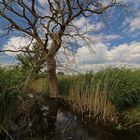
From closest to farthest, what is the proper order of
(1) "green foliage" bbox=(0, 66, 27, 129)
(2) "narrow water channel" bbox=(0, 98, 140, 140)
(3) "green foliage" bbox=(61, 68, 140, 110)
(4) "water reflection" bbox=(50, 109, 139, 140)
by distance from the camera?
(1) "green foliage" bbox=(0, 66, 27, 129) → (2) "narrow water channel" bbox=(0, 98, 140, 140) → (4) "water reflection" bbox=(50, 109, 139, 140) → (3) "green foliage" bbox=(61, 68, 140, 110)

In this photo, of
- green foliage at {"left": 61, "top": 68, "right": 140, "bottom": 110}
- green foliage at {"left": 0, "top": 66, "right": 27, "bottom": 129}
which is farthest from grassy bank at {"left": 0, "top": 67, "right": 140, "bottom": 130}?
green foliage at {"left": 0, "top": 66, "right": 27, "bottom": 129}

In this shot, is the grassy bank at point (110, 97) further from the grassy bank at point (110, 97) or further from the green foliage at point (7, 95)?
the green foliage at point (7, 95)

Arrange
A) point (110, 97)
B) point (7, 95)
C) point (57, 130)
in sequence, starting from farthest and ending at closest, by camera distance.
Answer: point (110, 97) → point (57, 130) → point (7, 95)

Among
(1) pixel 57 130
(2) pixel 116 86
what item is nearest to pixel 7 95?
(1) pixel 57 130

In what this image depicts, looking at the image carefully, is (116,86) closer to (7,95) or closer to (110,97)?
(110,97)

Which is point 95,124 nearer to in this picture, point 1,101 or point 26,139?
point 26,139

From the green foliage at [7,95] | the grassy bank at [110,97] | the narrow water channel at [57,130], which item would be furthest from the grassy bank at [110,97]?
the green foliage at [7,95]

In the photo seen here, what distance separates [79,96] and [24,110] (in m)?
3.39

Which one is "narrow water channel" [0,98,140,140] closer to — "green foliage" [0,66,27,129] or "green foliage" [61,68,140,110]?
"green foliage" [0,66,27,129]

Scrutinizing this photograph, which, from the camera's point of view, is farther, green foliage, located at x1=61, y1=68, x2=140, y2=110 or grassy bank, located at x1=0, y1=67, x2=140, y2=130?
green foliage, located at x1=61, y1=68, x2=140, y2=110

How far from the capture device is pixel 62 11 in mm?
19219

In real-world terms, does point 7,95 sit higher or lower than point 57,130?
higher

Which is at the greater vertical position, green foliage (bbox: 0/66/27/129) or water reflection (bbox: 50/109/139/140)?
green foliage (bbox: 0/66/27/129)

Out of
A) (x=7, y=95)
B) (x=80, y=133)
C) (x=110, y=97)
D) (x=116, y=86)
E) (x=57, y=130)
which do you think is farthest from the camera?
(x=116, y=86)
